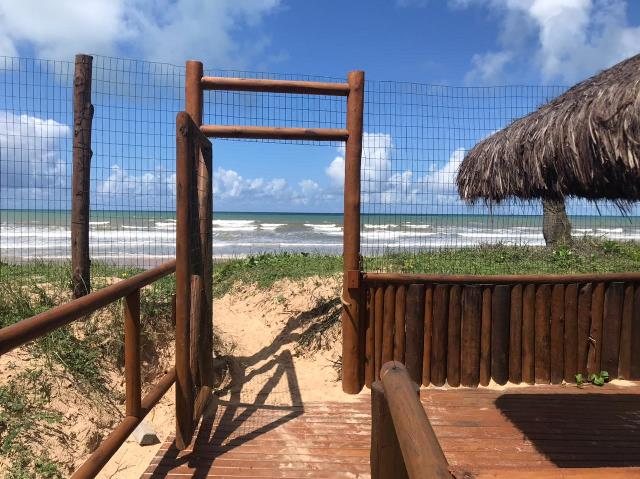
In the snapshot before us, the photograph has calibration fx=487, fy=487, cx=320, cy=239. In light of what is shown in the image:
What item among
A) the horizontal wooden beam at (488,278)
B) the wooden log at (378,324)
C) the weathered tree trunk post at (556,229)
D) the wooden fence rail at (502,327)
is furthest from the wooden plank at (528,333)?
the weathered tree trunk post at (556,229)

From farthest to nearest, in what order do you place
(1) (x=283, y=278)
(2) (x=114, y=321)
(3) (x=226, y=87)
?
(1) (x=283, y=278) < (2) (x=114, y=321) < (3) (x=226, y=87)

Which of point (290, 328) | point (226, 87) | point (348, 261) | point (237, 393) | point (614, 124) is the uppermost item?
point (226, 87)

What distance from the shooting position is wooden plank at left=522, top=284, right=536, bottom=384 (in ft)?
14.9

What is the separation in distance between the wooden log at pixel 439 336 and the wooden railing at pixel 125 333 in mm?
2365

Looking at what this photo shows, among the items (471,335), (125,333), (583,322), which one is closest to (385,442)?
(125,333)

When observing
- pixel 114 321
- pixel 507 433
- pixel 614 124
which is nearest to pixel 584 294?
pixel 507 433

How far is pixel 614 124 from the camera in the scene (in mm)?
2504

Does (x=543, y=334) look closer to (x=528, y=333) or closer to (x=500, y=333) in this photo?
(x=528, y=333)

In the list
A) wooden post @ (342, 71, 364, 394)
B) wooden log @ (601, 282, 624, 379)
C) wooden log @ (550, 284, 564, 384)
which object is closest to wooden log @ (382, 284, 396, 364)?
wooden post @ (342, 71, 364, 394)

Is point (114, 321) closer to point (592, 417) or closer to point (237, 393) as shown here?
point (237, 393)

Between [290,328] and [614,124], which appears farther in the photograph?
[290,328]

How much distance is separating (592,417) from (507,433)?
84 cm

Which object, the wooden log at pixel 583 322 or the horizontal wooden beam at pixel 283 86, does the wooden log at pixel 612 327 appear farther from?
the horizontal wooden beam at pixel 283 86

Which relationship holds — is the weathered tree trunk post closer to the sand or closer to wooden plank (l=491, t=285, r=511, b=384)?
wooden plank (l=491, t=285, r=511, b=384)
